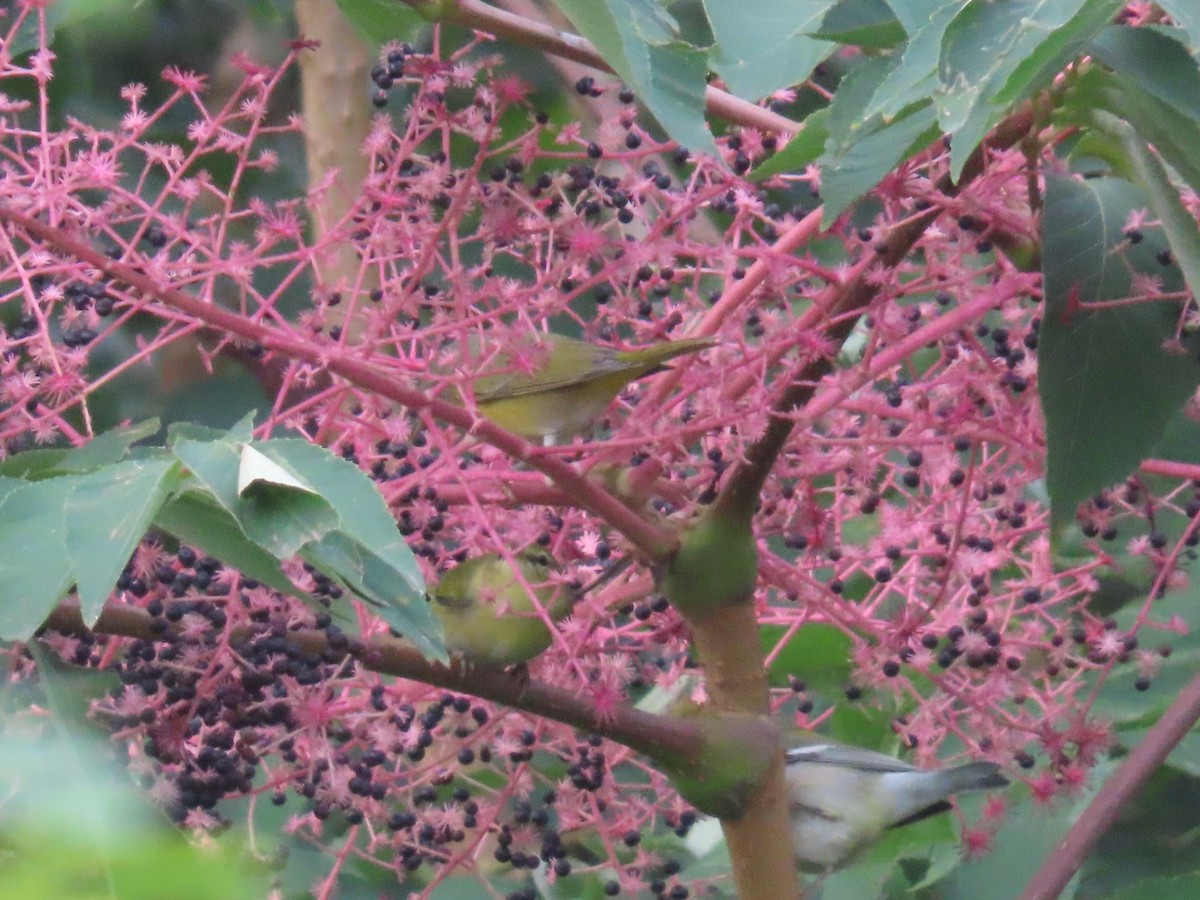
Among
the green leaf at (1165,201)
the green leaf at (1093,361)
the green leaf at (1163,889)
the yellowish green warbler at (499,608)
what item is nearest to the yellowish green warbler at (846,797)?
the green leaf at (1163,889)

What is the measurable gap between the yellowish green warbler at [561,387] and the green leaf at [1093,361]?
273mm

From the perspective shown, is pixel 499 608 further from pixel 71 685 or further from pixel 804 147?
pixel 804 147

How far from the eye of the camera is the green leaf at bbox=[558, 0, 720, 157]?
2.16ft

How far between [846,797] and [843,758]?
0.14 feet

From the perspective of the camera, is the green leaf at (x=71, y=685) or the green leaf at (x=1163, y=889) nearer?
the green leaf at (x=71, y=685)

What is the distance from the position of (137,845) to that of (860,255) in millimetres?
779

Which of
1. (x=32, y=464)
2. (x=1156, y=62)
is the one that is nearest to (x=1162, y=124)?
(x=1156, y=62)

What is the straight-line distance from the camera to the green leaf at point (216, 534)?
735 millimetres

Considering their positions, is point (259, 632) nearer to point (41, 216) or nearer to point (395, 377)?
point (395, 377)

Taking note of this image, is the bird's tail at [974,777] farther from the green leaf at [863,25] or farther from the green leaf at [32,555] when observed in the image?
the green leaf at [32,555]

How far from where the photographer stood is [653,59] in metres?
0.72

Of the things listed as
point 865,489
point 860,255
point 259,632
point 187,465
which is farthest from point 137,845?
point 865,489

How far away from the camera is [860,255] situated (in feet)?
3.12

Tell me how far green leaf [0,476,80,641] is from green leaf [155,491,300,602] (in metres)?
0.06
